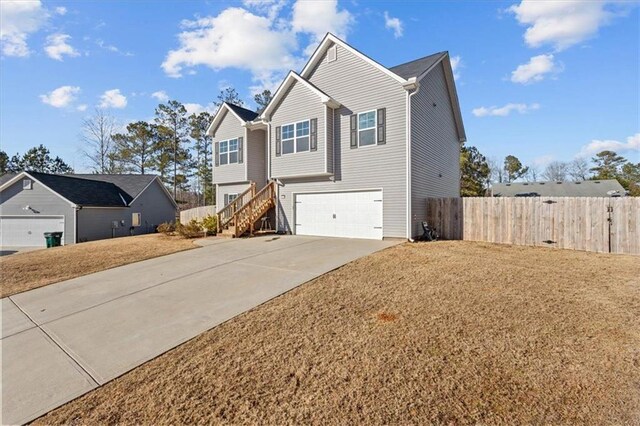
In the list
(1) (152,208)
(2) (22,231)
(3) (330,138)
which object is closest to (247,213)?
(3) (330,138)

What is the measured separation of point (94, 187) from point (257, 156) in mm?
18221

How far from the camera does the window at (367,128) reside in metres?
12.3

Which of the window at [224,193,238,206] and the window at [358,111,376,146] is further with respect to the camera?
the window at [224,193,238,206]

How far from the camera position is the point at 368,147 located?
1241cm

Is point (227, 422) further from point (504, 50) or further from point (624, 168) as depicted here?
point (624, 168)

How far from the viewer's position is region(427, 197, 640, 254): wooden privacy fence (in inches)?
356

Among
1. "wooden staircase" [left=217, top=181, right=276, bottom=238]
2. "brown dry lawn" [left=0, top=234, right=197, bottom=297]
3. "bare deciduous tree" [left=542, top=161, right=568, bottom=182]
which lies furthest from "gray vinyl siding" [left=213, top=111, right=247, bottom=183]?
"bare deciduous tree" [left=542, top=161, right=568, bottom=182]

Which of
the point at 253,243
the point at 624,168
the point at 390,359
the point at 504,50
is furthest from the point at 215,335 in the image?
the point at 624,168

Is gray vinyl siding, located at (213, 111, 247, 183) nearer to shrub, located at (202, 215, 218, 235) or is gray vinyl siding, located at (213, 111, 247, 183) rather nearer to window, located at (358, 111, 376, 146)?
shrub, located at (202, 215, 218, 235)

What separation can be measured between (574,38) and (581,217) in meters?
7.97

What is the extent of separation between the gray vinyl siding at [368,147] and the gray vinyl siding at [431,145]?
544 millimetres

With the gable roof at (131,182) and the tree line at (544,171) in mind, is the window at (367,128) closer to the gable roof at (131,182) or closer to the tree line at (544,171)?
the tree line at (544,171)

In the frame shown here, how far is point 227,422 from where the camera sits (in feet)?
8.45

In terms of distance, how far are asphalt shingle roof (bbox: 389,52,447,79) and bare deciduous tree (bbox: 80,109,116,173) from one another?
1436 inches
